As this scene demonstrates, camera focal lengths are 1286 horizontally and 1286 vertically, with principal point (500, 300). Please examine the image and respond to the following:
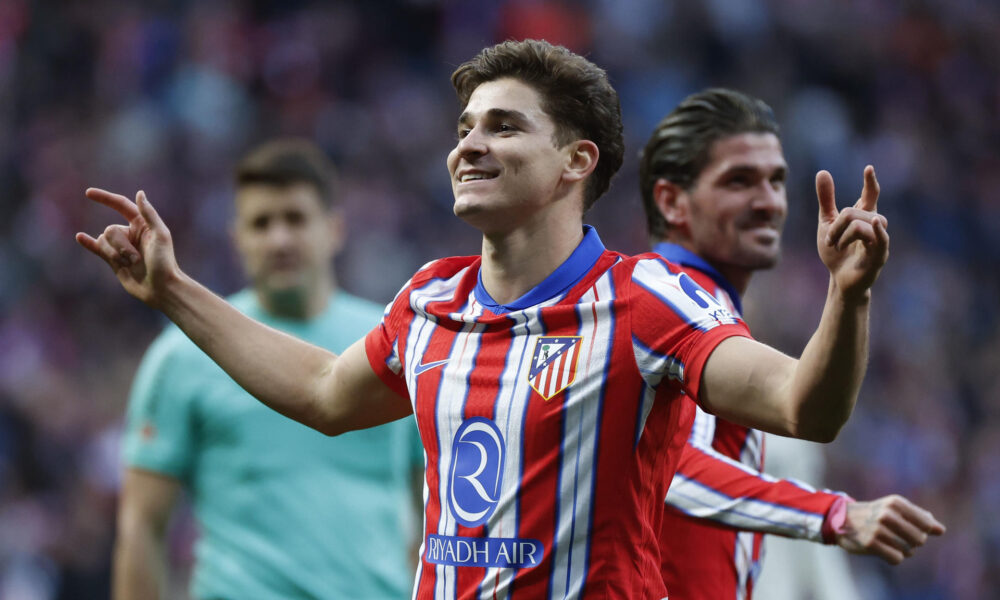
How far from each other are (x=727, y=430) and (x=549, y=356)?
3.35 feet

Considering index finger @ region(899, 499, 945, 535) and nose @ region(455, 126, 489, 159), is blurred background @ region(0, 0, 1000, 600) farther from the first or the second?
index finger @ region(899, 499, 945, 535)

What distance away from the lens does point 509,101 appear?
305cm

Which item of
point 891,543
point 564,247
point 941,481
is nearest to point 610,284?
point 564,247

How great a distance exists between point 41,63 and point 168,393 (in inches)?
378

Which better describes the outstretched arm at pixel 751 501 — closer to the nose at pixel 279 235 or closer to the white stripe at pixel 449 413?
the white stripe at pixel 449 413

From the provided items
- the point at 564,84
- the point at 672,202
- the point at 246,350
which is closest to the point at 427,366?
the point at 246,350

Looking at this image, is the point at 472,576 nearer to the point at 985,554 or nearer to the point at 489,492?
the point at 489,492

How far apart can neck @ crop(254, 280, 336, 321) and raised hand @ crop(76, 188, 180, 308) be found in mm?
1813

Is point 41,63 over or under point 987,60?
under

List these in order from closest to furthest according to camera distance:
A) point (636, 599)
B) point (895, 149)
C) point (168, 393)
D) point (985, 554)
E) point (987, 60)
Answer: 1. point (636, 599)
2. point (168, 393)
3. point (985, 554)
4. point (895, 149)
5. point (987, 60)

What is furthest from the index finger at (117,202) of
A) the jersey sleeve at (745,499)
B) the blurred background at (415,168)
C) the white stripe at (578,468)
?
the blurred background at (415,168)

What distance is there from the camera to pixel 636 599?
2.75 m

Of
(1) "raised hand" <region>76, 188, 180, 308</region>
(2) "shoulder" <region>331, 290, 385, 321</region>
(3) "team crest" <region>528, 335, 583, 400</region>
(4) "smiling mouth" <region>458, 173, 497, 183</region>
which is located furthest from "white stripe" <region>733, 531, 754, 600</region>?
(2) "shoulder" <region>331, 290, 385, 321</region>

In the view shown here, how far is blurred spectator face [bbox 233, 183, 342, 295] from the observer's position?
5.10m
